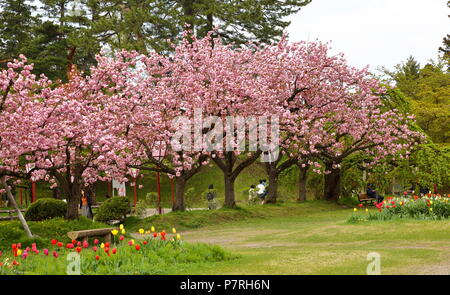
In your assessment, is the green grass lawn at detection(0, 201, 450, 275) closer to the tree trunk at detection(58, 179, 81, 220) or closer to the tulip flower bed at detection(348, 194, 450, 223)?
the tree trunk at detection(58, 179, 81, 220)

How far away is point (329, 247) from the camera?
15.3m

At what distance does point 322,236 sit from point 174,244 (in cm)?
673

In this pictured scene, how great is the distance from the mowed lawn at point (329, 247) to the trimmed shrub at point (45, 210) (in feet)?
16.4

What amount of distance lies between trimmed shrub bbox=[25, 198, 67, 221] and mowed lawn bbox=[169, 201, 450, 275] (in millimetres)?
4992

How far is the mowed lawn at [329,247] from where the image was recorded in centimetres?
1123

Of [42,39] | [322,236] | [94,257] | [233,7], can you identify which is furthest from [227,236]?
[42,39]

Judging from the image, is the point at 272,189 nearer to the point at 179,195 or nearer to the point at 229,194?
the point at 229,194

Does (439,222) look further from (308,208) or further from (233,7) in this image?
(233,7)

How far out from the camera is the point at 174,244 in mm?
12531

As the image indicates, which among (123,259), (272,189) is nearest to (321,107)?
(272,189)

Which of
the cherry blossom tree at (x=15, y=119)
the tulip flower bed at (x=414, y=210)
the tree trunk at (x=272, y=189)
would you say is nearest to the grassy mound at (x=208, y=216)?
the tree trunk at (x=272, y=189)

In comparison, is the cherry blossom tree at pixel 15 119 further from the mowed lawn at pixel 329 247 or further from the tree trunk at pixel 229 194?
the tree trunk at pixel 229 194

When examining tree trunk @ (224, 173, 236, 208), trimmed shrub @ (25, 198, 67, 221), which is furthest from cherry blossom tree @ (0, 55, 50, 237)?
tree trunk @ (224, 173, 236, 208)

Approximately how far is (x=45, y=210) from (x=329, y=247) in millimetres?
12111
